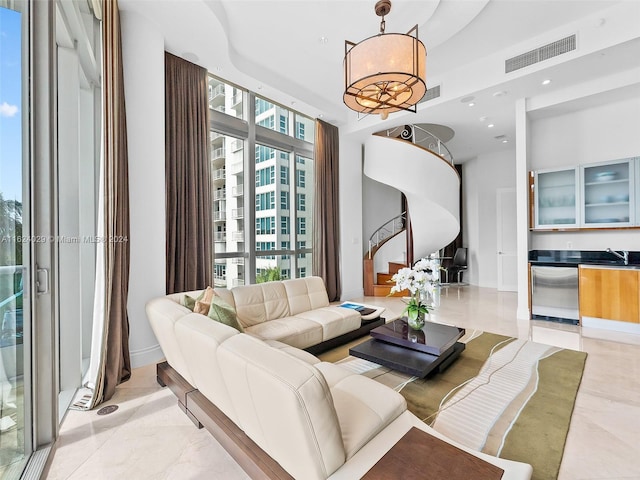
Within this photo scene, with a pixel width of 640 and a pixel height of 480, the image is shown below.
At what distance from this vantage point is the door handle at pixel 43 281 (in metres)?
1.76

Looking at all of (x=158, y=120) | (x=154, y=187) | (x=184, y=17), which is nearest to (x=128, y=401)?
(x=154, y=187)

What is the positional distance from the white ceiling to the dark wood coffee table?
11.2 ft

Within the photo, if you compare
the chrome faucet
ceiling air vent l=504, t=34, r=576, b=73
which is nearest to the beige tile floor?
the chrome faucet

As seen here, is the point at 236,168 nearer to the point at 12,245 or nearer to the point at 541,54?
the point at 12,245

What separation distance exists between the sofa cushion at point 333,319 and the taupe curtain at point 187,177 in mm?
1495

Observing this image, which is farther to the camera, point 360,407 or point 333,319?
point 333,319

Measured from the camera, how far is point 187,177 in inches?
146

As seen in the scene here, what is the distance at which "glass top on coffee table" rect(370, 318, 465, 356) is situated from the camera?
8.43ft

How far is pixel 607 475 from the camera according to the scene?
159 centimetres

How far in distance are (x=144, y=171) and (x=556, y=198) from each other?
19.1 ft

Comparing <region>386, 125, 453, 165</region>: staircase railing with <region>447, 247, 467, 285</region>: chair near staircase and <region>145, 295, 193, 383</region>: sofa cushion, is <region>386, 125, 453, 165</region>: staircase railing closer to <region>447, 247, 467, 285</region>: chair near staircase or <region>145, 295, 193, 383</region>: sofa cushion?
<region>447, 247, 467, 285</region>: chair near staircase

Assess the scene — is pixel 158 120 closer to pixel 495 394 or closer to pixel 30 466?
pixel 30 466

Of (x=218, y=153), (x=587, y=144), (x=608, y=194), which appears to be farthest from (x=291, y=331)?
(x=587, y=144)

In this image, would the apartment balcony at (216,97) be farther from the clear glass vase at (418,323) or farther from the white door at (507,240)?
the white door at (507,240)
